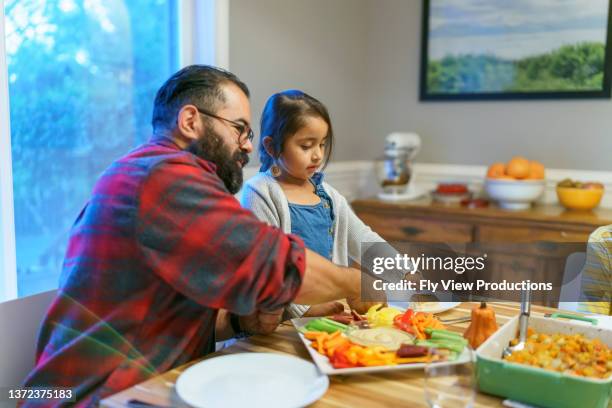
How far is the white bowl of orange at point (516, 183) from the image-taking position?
2902 millimetres

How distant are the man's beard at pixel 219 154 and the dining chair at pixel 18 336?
74cm

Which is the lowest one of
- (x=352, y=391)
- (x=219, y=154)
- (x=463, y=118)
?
(x=352, y=391)

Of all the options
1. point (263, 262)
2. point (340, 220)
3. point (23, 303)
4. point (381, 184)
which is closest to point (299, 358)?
point (263, 262)

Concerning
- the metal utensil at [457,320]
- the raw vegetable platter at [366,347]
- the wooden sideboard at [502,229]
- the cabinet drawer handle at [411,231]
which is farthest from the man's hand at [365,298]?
the cabinet drawer handle at [411,231]

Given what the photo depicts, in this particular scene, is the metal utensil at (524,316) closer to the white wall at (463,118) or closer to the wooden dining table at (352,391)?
the wooden dining table at (352,391)

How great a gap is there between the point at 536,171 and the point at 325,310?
6.17 feet

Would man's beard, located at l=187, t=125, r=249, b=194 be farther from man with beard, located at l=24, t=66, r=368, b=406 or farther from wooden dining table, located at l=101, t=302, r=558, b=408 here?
wooden dining table, located at l=101, t=302, r=558, b=408

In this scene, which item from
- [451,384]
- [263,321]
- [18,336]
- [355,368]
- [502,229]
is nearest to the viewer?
[451,384]

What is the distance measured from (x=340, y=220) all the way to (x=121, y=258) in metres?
0.83

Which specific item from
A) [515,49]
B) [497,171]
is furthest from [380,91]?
[497,171]

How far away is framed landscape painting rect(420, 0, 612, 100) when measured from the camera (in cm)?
299

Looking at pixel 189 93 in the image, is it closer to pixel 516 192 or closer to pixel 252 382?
pixel 252 382

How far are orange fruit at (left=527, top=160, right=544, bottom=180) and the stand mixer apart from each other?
61cm

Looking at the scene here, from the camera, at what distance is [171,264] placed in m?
1.11
